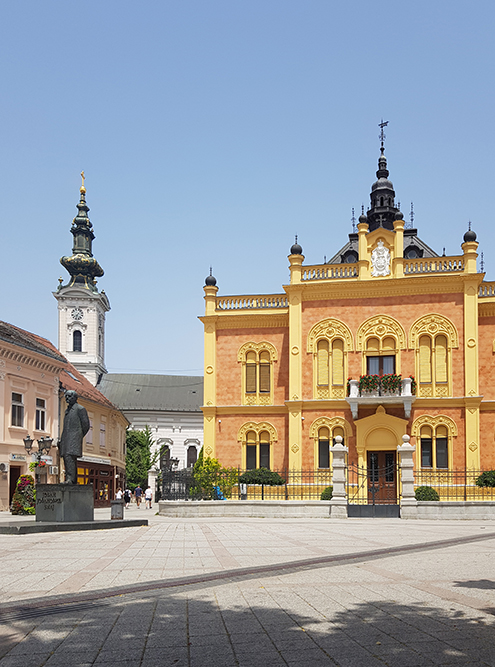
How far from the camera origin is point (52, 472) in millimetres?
37688

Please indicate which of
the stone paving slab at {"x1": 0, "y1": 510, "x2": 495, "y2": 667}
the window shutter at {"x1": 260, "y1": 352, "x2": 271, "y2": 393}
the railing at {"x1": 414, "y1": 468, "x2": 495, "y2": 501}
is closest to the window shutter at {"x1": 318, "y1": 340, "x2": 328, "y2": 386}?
the window shutter at {"x1": 260, "y1": 352, "x2": 271, "y2": 393}

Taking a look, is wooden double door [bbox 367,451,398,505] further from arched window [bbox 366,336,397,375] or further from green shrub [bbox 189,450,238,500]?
green shrub [bbox 189,450,238,500]

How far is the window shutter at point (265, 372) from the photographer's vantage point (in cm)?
3838

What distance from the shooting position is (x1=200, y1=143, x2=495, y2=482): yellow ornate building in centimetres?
3525

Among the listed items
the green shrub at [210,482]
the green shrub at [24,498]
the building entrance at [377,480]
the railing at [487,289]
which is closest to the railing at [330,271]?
the railing at [487,289]

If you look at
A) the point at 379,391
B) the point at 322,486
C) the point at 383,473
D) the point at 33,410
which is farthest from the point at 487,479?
the point at 33,410

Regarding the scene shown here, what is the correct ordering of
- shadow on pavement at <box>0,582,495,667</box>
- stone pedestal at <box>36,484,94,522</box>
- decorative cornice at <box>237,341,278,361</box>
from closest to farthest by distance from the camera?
shadow on pavement at <box>0,582,495,667</box>
stone pedestal at <box>36,484,94,522</box>
decorative cornice at <box>237,341,278,361</box>

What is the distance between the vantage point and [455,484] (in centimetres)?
3356

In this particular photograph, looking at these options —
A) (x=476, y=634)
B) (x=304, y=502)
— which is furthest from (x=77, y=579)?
(x=304, y=502)

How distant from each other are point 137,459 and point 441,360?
41.6 metres

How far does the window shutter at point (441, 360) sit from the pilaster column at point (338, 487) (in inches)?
412

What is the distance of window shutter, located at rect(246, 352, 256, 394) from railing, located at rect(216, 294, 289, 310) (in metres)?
2.62

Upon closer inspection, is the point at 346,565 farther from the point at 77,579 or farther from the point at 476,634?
the point at 476,634

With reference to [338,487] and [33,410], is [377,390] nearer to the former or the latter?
[338,487]
